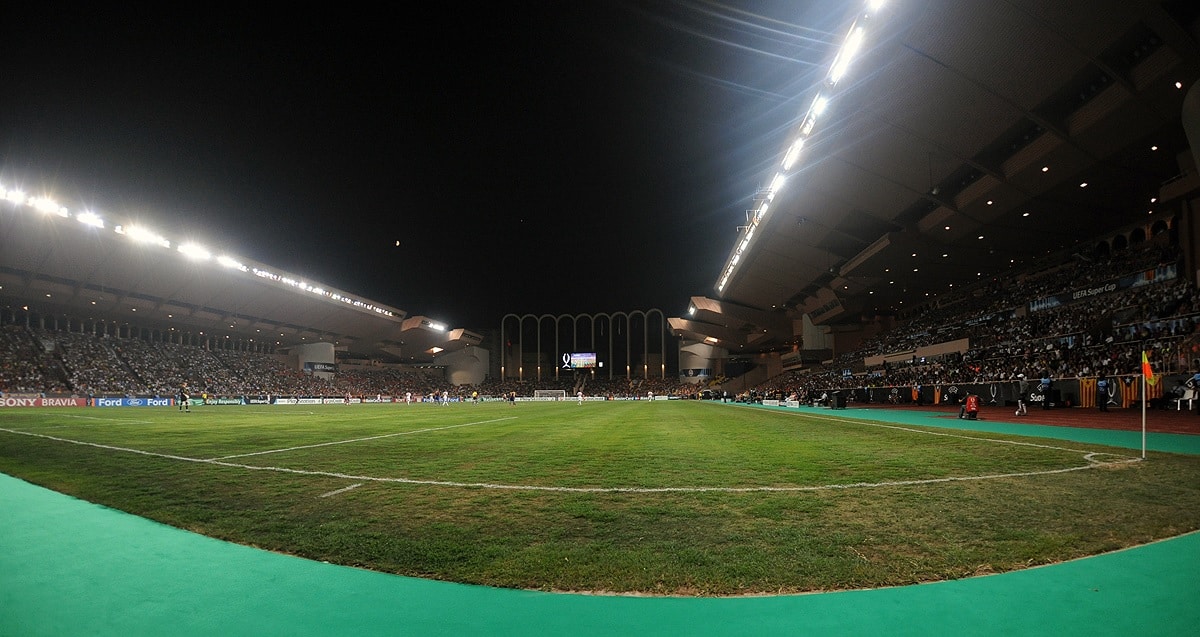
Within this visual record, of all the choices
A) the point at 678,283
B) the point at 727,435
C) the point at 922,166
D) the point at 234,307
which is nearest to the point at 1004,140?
the point at 922,166

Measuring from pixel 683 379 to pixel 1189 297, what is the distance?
73610mm

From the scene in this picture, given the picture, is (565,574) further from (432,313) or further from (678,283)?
(432,313)

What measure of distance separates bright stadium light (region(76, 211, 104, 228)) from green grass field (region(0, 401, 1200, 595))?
35713mm

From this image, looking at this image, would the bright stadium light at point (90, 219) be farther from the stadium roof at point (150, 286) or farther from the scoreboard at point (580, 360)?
the scoreboard at point (580, 360)

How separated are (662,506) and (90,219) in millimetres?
47838

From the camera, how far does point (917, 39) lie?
17.4 metres

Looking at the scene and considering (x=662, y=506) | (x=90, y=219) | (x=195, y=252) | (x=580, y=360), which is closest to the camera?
(x=662, y=506)

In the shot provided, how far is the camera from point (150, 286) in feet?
151

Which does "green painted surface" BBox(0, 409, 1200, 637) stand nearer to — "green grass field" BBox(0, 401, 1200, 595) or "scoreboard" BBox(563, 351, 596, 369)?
"green grass field" BBox(0, 401, 1200, 595)

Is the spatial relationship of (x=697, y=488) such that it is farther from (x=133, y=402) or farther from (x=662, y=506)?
(x=133, y=402)

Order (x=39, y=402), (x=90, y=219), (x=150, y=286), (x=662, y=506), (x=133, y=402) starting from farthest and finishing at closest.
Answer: (x=150, y=286) < (x=133, y=402) < (x=39, y=402) < (x=90, y=219) < (x=662, y=506)

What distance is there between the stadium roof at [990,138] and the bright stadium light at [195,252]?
44.1 m

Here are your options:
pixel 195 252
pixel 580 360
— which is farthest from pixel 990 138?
pixel 580 360

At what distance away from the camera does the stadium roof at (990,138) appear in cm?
1596
